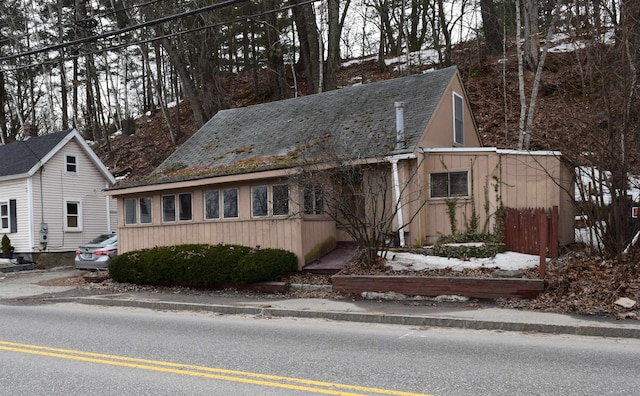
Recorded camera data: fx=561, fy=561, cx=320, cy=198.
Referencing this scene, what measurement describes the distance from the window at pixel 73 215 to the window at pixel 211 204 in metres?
12.6

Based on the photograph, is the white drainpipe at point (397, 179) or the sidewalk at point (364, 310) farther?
the white drainpipe at point (397, 179)

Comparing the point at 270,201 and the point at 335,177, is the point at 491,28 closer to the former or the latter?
the point at 270,201

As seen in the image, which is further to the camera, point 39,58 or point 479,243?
point 39,58

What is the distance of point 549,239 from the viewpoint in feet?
42.7

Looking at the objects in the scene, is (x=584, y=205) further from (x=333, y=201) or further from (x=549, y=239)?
(x=333, y=201)

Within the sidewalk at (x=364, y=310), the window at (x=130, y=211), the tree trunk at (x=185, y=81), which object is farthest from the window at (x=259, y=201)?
the tree trunk at (x=185, y=81)

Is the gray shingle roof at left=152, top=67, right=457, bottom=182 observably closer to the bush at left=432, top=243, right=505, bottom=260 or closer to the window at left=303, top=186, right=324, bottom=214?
the window at left=303, top=186, right=324, bottom=214

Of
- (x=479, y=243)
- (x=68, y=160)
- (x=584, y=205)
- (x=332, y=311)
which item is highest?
(x=68, y=160)

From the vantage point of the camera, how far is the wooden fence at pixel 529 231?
1283 cm

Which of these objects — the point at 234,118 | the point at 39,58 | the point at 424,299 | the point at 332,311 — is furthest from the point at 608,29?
the point at 39,58

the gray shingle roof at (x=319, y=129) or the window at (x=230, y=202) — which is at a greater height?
the gray shingle roof at (x=319, y=129)

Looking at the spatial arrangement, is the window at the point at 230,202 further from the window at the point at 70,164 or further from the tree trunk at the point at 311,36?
the tree trunk at the point at 311,36

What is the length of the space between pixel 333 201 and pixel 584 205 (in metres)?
5.43

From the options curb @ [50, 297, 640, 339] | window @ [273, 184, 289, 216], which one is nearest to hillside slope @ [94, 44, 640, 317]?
curb @ [50, 297, 640, 339]
